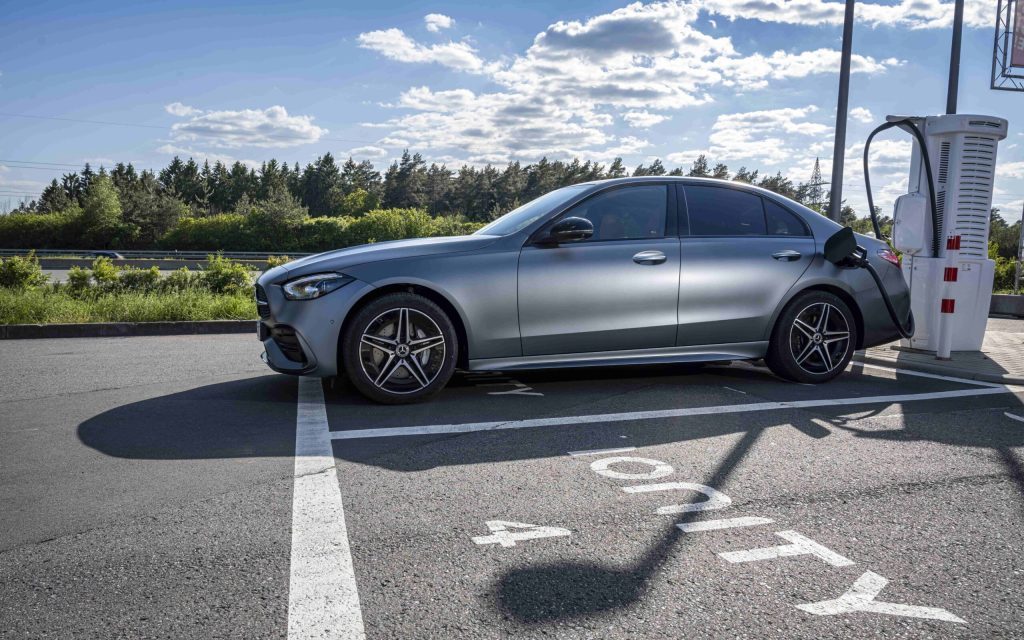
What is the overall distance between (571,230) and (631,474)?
215 cm

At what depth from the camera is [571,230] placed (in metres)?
5.55

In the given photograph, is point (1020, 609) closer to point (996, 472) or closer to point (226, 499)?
point (996, 472)

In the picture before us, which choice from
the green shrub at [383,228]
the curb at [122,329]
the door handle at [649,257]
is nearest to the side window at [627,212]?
the door handle at [649,257]

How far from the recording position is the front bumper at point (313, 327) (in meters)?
5.31

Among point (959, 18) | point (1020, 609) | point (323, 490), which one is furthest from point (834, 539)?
point (959, 18)

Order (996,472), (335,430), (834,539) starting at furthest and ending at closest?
(335,430)
(996,472)
(834,539)

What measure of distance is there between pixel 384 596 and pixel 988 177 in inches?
332

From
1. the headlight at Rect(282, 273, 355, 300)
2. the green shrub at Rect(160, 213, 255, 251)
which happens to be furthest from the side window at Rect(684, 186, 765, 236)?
the green shrub at Rect(160, 213, 255, 251)

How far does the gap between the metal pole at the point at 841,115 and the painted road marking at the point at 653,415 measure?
6.70m

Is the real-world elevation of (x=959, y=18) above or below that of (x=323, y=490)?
above

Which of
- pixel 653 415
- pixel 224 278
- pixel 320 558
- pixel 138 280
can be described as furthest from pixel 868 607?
pixel 138 280

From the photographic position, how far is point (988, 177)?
8.44 m

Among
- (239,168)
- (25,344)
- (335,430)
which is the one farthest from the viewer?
(239,168)

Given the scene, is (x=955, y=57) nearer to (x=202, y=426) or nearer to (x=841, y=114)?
(x=841, y=114)
